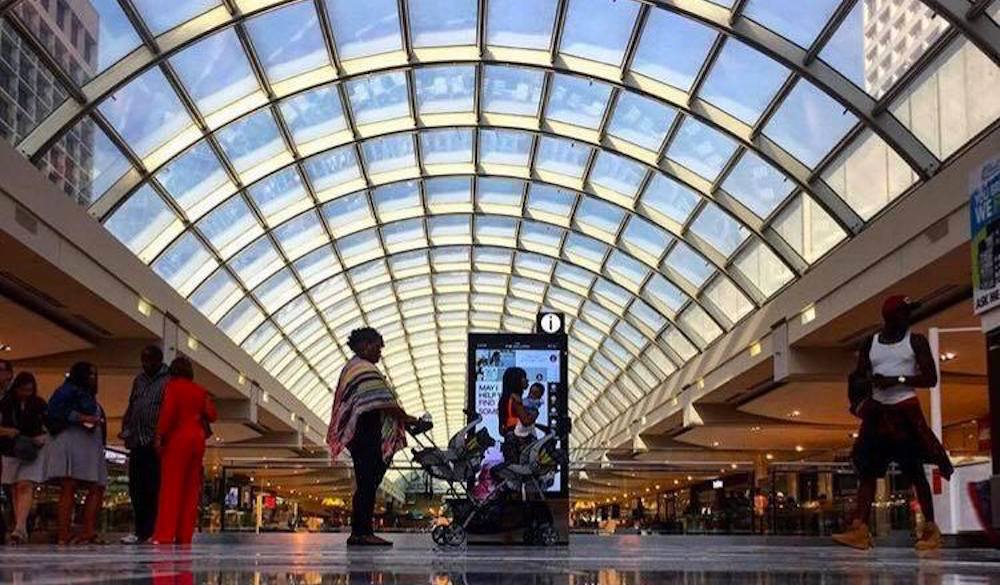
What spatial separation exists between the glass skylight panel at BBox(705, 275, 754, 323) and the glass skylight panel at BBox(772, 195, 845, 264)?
3.84 m

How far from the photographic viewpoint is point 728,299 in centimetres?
2881

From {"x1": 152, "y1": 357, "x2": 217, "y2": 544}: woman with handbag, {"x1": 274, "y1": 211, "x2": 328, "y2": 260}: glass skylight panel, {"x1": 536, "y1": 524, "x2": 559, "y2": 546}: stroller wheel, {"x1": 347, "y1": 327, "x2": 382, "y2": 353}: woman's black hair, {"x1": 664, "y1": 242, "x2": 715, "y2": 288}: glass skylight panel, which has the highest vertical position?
{"x1": 274, "y1": 211, "x2": 328, "y2": 260}: glass skylight panel

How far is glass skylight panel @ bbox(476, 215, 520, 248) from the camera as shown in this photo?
33531 millimetres

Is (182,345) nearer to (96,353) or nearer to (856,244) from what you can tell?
(96,353)

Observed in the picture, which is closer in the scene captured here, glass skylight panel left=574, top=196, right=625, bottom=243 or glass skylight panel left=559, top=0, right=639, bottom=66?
glass skylight panel left=559, top=0, right=639, bottom=66

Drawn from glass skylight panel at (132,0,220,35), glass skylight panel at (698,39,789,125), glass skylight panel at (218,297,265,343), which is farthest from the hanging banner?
glass skylight panel at (218,297,265,343)

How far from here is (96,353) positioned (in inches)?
936

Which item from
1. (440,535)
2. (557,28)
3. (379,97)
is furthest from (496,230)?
(440,535)

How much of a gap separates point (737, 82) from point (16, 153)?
39.7 ft

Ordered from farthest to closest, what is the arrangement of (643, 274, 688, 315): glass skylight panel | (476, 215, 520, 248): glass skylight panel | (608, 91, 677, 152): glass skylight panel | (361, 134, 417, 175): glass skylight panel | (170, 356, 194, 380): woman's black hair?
(476, 215, 520, 248): glass skylight panel
(643, 274, 688, 315): glass skylight panel
(361, 134, 417, 175): glass skylight panel
(608, 91, 677, 152): glass skylight panel
(170, 356, 194, 380): woman's black hair

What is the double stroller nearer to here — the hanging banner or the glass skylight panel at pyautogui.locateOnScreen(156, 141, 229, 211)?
the hanging banner

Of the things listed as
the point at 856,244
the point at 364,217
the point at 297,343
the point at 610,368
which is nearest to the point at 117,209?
the point at 364,217

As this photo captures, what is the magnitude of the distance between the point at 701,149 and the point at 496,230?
37.9 ft

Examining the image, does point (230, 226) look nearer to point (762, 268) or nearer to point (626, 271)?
point (626, 271)
